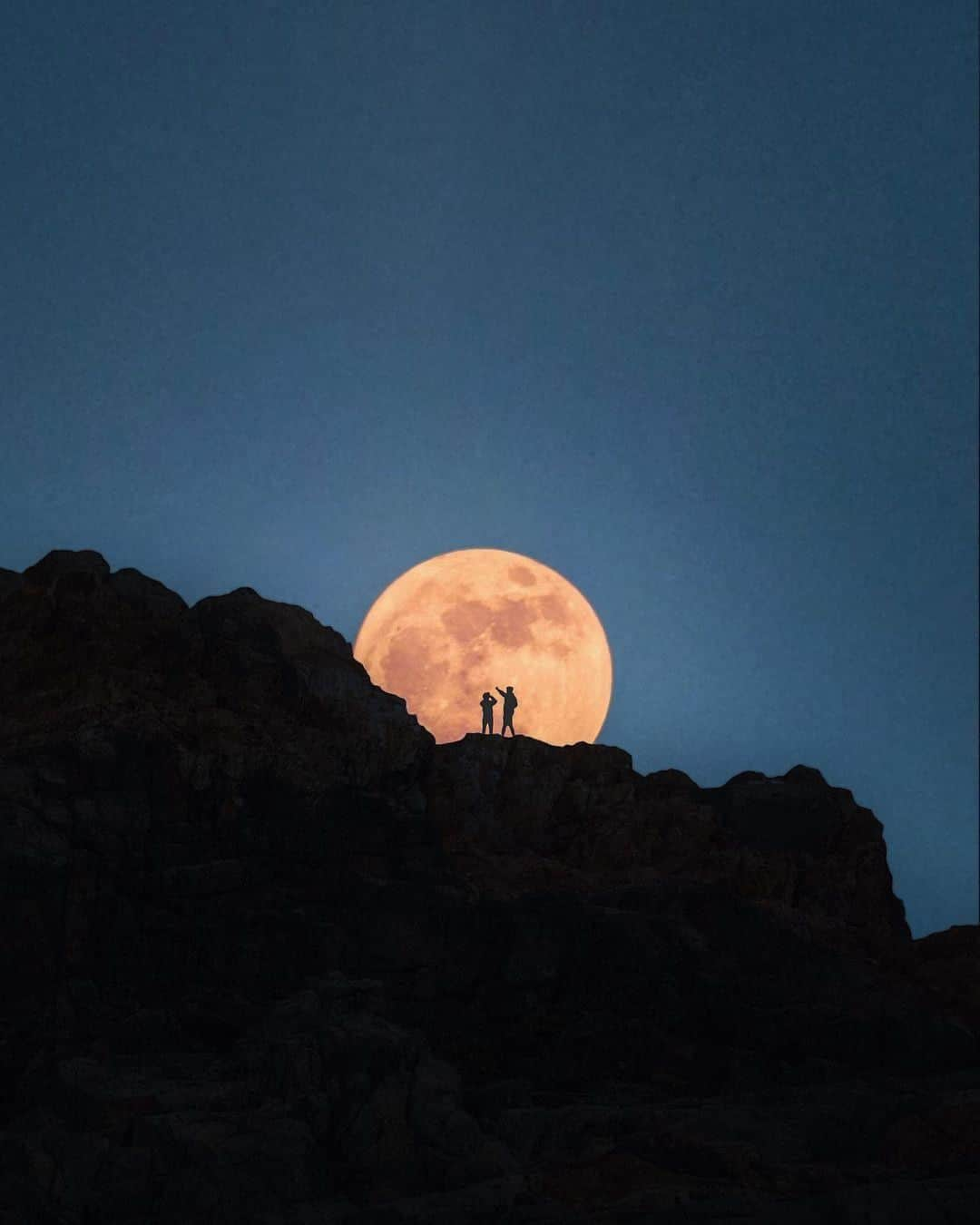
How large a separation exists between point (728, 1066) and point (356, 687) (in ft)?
60.2

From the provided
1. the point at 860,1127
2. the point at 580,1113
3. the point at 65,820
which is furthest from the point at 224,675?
the point at 860,1127

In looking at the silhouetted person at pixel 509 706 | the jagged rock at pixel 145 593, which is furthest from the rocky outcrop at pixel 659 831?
the jagged rock at pixel 145 593

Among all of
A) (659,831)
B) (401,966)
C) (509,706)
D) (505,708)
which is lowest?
(401,966)

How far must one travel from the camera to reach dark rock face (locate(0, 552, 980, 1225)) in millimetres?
34375

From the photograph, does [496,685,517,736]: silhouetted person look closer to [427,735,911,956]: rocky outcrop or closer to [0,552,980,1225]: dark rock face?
[427,735,911,956]: rocky outcrop

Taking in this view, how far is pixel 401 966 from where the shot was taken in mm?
44312

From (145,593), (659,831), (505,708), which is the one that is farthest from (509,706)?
(145,593)

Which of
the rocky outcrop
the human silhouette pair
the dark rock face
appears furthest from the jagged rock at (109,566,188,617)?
the human silhouette pair

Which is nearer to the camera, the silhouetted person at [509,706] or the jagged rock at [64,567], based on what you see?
the jagged rock at [64,567]

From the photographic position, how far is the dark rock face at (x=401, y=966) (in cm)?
3438

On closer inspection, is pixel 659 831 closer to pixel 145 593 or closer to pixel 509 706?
pixel 509 706

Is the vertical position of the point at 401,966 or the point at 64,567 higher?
the point at 64,567

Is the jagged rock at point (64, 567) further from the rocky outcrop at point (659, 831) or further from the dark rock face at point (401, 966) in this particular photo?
the rocky outcrop at point (659, 831)

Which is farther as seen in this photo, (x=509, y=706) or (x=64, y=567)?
(x=509, y=706)
